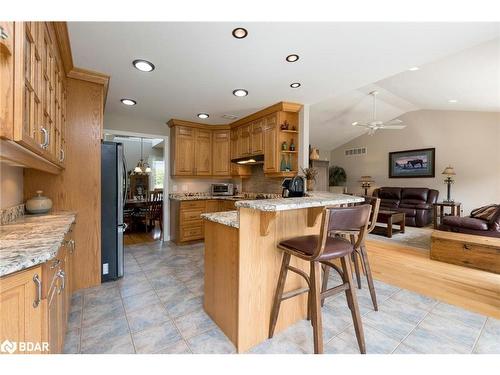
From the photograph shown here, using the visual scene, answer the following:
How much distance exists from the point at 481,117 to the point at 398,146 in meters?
1.92

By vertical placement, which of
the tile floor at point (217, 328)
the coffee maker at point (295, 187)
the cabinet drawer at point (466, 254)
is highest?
the coffee maker at point (295, 187)

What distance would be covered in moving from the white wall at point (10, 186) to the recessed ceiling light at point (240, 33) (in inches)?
78.5

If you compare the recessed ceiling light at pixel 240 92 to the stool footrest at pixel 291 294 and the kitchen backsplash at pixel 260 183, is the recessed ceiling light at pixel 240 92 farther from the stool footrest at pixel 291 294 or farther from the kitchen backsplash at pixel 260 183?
the stool footrest at pixel 291 294

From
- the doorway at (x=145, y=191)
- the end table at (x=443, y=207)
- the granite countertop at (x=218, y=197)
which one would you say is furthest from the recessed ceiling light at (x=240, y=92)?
the end table at (x=443, y=207)

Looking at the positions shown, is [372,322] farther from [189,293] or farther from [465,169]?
[465,169]

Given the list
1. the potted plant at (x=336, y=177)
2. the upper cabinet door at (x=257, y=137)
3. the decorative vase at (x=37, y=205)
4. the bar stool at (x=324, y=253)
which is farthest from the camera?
the potted plant at (x=336, y=177)

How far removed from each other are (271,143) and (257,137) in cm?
41

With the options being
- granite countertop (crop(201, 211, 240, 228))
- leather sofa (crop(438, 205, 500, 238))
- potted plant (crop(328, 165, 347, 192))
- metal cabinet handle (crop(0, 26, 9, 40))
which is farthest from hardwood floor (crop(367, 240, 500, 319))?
potted plant (crop(328, 165, 347, 192))

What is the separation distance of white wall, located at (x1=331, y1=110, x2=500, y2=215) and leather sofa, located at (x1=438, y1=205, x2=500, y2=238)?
2.78 m

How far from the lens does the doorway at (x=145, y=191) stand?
4543 mm

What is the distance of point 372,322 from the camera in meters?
1.85

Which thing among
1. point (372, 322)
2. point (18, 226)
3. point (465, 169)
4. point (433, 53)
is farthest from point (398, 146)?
point (18, 226)

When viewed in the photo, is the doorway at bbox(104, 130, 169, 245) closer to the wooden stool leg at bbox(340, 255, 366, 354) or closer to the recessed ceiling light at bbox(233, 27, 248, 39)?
the recessed ceiling light at bbox(233, 27, 248, 39)

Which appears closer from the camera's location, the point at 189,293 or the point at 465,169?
the point at 189,293
